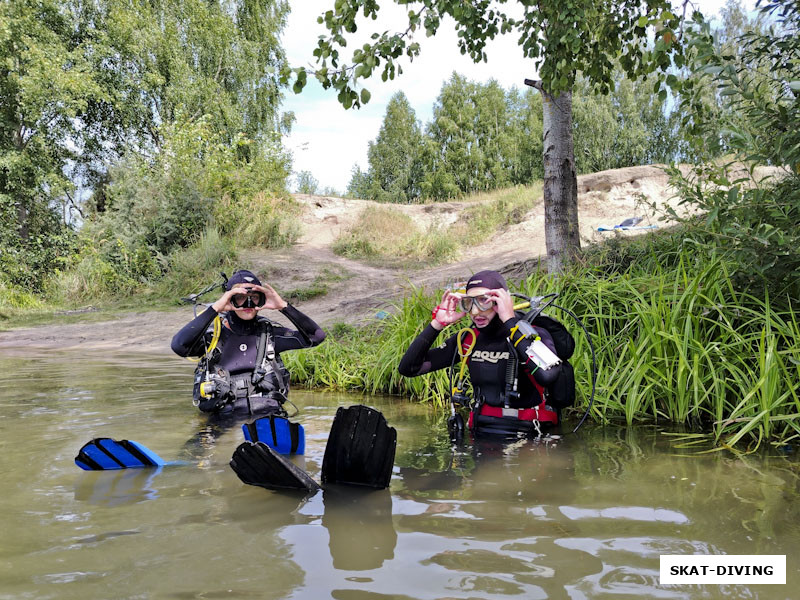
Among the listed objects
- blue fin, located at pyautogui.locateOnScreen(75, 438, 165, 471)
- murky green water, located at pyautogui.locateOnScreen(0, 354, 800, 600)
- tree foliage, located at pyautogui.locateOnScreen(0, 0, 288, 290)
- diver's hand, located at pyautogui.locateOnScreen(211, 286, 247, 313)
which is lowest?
murky green water, located at pyautogui.locateOnScreen(0, 354, 800, 600)

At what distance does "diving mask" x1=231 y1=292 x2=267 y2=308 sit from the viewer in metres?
4.82

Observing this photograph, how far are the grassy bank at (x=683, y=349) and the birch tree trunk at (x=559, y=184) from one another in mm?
487

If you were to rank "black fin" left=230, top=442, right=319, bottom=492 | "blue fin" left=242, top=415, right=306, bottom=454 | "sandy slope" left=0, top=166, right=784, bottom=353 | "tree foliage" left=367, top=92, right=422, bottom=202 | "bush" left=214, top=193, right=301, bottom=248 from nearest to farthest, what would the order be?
1. "black fin" left=230, top=442, right=319, bottom=492
2. "blue fin" left=242, top=415, right=306, bottom=454
3. "sandy slope" left=0, top=166, right=784, bottom=353
4. "bush" left=214, top=193, right=301, bottom=248
5. "tree foliage" left=367, top=92, right=422, bottom=202

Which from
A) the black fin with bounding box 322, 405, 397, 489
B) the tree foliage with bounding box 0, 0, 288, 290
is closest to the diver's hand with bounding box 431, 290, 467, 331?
the black fin with bounding box 322, 405, 397, 489

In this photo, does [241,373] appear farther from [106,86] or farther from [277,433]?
[106,86]

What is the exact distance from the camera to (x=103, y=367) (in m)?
7.86

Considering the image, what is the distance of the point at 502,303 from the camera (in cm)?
386

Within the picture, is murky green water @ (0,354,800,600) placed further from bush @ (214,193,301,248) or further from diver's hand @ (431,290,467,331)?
bush @ (214,193,301,248)

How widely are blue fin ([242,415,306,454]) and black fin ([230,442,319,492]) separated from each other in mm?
563

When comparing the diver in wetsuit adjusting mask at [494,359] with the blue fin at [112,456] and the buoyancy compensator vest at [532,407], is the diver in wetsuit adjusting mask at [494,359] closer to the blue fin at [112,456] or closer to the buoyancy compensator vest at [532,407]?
Result: the buoyancy compensator vest at [532,407]

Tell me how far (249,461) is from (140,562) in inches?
32.0

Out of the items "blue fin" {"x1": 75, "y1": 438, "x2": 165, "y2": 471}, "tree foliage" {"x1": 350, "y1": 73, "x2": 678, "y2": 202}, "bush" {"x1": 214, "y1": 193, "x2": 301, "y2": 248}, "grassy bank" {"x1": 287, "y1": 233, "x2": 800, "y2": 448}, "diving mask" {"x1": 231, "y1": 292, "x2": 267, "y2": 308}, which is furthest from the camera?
"tree foliage" {"x1": 350, "y1": 73, "x2": 678, "y2": 202}

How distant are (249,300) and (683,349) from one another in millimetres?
3114

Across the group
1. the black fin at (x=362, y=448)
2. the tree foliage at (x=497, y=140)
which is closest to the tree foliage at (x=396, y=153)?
the tree foliage at (x=497, y=140)
